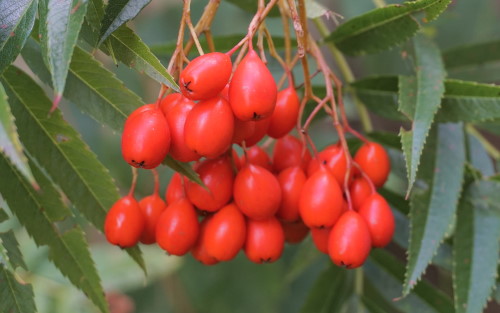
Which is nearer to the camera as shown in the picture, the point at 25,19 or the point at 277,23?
the point at 25,19

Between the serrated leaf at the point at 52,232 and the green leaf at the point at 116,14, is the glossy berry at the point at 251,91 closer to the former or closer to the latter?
the green leaf at the point at 116,14

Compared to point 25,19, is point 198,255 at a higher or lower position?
lower

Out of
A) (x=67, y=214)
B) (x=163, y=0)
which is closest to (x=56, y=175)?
(x=67, y=214)

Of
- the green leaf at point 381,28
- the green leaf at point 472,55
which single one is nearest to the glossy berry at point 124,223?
the green leaf at point 381,28

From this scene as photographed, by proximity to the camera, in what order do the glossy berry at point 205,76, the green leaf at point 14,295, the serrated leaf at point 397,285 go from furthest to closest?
1. the serrated leaf at point 397,285
2. the green leaf at point 14,295
3. the glossy berry at point 205,76

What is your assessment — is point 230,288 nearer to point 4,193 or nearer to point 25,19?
point 4,193

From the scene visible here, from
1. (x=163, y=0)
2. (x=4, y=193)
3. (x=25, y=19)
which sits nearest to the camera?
(x=25, y=19)

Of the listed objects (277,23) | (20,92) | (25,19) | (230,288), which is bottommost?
(230,288)

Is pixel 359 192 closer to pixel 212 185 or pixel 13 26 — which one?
pixel 212 185
